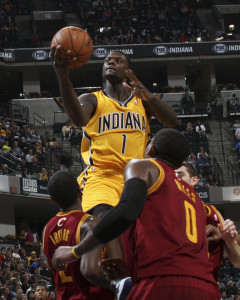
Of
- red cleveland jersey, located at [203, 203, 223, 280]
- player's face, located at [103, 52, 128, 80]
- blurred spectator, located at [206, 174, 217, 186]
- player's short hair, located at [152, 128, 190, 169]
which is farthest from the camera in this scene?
blurred spectator, located at [206, 174, 217, 186]

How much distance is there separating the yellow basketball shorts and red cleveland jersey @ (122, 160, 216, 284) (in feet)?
4.72

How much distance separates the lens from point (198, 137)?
29125 millimetres

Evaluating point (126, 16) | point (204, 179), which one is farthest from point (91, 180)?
point (126, 16)

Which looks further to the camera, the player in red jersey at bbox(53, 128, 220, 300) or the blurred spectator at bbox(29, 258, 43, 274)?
the blurred spectator at bbox(29, 258, 43, 274)

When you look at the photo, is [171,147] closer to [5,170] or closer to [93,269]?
[93,269]

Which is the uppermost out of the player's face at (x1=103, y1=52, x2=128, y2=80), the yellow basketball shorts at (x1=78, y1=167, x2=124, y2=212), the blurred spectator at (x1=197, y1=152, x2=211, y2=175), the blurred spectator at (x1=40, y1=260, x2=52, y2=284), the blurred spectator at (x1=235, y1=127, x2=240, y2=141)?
the player's face at (x1=103, y1=52, x2=128, y2=80)

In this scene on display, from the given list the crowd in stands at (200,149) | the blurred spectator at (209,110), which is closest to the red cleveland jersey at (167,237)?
the crowd in stands at (200,149)

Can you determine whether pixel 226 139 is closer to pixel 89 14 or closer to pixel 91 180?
pixel 89 14

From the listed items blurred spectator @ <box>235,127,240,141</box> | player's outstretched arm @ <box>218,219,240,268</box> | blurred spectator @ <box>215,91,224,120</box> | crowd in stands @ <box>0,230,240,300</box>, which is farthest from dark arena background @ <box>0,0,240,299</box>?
player's outstretched arm @ <box>218,219,240,268</box>

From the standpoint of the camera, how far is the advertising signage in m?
33.8

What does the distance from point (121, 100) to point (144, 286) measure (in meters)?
2.68

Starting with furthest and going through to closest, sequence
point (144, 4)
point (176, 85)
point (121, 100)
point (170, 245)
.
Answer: point (144, 4) < point (176, 85) < point (121, 100) < point (170, 245)

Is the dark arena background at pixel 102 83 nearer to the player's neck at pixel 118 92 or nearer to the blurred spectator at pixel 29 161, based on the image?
the blurred spectator at pixel 29 161

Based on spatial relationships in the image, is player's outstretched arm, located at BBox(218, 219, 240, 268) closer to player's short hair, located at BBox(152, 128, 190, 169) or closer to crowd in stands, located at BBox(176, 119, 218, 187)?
player's short hair, located at BBox(152, 128, 190, 169)
